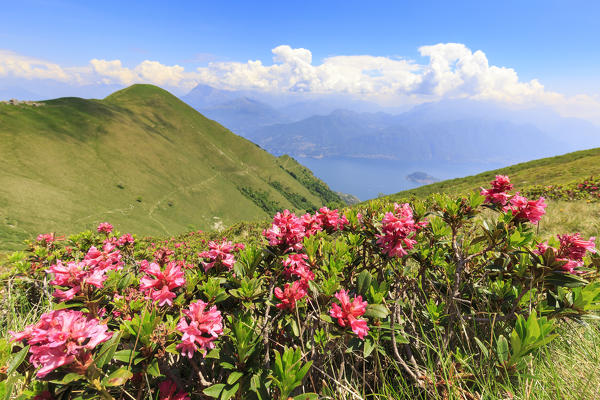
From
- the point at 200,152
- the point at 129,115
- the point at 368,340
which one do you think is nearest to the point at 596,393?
the point at 368,340

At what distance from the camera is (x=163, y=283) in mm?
1859

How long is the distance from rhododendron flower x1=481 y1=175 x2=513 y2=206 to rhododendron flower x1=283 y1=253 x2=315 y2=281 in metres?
1.89

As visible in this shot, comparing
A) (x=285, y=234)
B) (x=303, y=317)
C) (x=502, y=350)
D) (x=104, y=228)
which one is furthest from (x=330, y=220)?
(x=104, y=228)

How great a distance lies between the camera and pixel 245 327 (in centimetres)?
178

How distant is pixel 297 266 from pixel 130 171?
115 m

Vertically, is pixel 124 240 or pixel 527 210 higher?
pixel 527 210

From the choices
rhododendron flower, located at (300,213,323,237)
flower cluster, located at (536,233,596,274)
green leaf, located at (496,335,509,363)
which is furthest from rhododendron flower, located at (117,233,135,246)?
flower cluster, located at (536,233,596,274)

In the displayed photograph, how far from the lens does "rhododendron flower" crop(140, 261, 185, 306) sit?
175 centimetres

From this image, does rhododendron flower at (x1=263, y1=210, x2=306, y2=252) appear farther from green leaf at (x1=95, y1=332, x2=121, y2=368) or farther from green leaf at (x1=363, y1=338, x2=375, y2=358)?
green leaf at (x1=95, y1=332, x2=121, y2=368)

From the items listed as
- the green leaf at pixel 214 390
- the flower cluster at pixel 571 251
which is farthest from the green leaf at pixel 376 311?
the flower cluster at pixel 571 251

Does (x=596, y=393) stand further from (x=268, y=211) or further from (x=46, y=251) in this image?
(x=268, y=211)

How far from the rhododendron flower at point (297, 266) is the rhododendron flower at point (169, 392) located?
43.8 inches

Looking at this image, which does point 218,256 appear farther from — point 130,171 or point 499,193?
point 130,171

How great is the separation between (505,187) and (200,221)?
320ft
